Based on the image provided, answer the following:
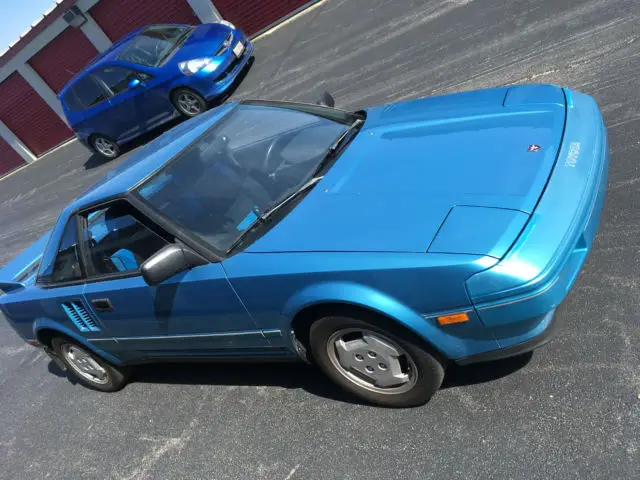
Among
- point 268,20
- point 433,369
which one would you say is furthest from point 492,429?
point 268,20

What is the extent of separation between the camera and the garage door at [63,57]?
15.5m

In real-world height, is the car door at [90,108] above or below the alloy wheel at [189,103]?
above

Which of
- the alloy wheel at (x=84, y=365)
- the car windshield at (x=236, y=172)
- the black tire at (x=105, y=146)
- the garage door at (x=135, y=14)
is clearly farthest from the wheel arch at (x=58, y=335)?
the garage door at (x=135, y=14)

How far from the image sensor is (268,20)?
44.0 feet

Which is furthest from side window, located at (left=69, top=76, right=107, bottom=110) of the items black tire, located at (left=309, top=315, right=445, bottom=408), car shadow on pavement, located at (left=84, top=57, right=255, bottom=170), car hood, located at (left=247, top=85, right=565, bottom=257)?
black tire, located at (left=309, top=315, right=445, bottom=408)

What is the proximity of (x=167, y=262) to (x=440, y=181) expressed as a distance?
4.90 feet

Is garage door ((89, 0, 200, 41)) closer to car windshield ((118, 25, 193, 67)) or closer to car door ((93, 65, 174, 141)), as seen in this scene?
car windshield ((118, 25, 193, 67))

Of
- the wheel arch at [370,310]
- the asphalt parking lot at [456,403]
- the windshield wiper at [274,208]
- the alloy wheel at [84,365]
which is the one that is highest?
the windshield wiper at [274,208]

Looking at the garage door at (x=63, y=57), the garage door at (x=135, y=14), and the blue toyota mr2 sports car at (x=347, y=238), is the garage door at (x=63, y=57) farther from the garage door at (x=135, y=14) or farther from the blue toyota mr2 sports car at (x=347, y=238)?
the blue toyota mr2 sports car at (x=347, y=238)

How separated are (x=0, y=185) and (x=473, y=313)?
823 inches

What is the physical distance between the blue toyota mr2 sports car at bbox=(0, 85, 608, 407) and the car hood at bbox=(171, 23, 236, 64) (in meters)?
6.11

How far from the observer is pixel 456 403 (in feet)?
9.25

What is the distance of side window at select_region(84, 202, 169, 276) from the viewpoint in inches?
126

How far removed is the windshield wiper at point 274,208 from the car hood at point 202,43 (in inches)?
288
